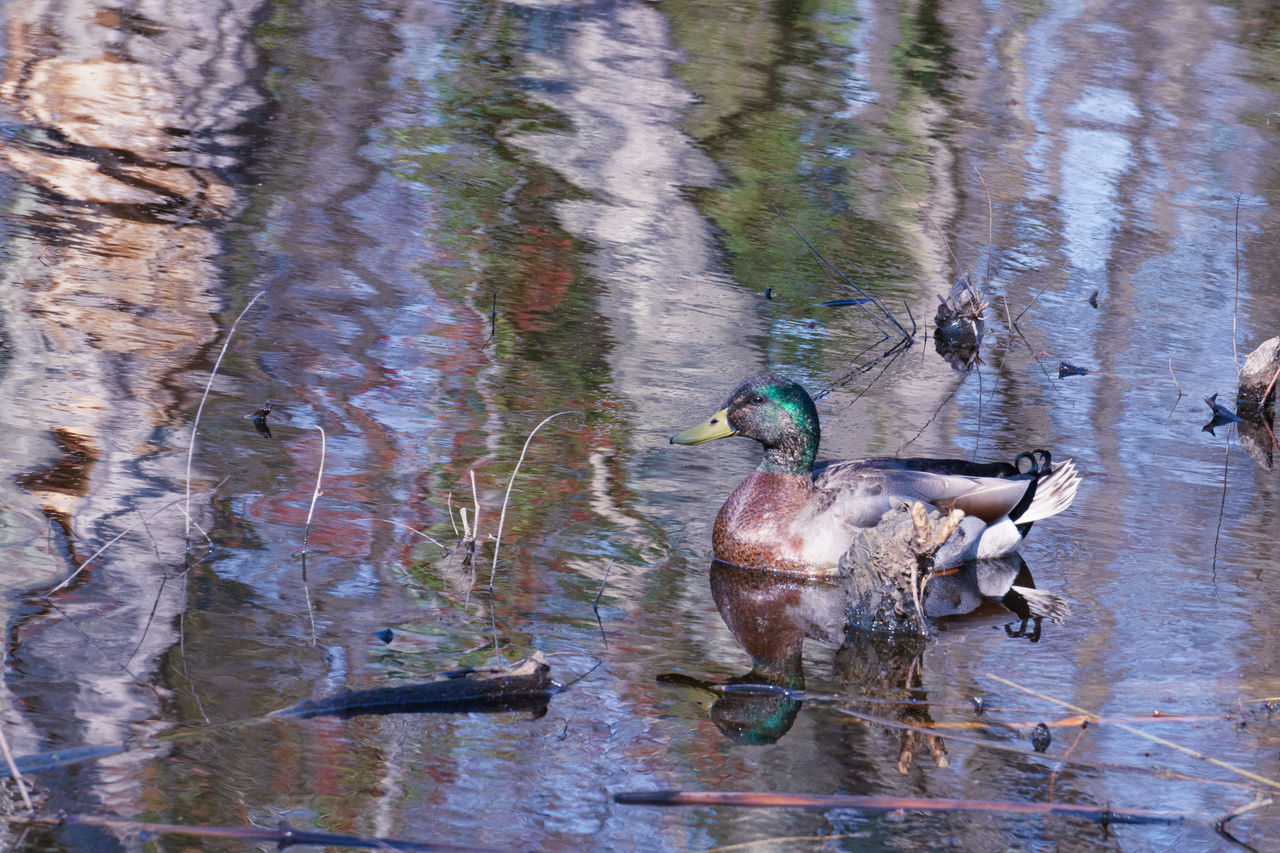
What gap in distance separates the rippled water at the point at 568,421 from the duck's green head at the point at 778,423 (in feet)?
1.37

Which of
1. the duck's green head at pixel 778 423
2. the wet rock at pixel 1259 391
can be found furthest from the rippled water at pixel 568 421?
the duck's green head at pixel 778 423

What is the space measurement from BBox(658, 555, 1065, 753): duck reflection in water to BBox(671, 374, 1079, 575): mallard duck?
9cm

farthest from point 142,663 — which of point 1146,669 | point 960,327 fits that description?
point 960,327

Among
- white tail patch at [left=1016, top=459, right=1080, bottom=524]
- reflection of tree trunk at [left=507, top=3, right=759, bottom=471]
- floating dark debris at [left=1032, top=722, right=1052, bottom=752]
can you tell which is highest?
floating dark debris at [left=1032, top=722, right=1052, bottom=752]

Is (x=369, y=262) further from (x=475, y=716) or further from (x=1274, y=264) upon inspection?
(x=1274, y=264)

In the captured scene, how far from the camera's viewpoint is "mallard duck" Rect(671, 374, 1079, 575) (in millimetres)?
6266

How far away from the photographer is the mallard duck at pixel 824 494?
6.27 m

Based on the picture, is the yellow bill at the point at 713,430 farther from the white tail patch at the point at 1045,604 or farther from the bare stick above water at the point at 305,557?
the bare stick above water at the point at 305,557

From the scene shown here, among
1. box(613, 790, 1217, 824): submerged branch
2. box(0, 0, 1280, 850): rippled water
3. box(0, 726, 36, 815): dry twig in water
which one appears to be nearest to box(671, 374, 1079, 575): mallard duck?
box(0, 0, 1280, 850): rippled water

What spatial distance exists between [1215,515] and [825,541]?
1.86 meters

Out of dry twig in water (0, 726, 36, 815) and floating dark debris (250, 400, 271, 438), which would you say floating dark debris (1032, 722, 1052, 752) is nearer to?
dry twig in water (0, 726, 36, 815)

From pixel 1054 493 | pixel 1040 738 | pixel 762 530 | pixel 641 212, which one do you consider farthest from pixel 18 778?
pixel 641 212

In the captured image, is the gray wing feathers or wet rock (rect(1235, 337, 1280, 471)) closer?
the gray wing feathers

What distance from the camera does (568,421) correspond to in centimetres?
732
